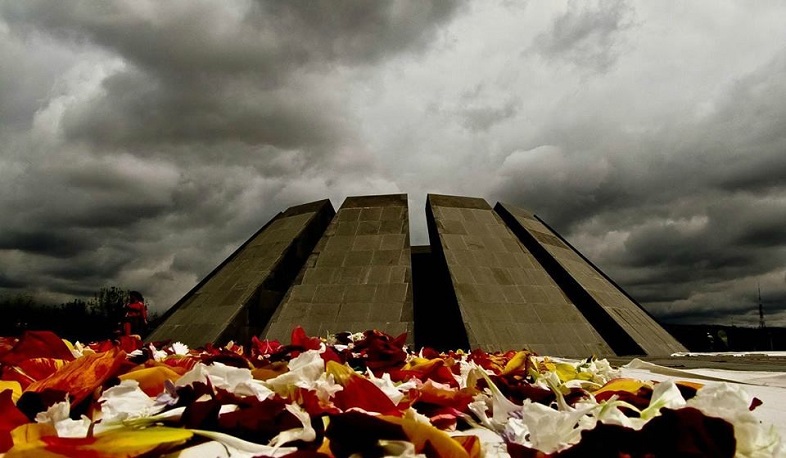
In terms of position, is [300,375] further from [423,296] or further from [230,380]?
[423,296]

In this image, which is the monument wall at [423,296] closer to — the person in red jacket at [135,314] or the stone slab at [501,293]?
the stone slab at [501,293]

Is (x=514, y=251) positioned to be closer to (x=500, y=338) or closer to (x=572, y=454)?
(x=500, y=338)

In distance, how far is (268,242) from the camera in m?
11.4

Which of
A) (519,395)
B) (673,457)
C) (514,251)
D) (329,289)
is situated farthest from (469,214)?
(673,457)

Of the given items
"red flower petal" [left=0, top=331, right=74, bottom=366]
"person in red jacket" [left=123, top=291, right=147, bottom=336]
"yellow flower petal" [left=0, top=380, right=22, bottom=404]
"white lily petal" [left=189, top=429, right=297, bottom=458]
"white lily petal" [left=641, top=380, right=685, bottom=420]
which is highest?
"person in red jacket" [left=123, top=291, right=147, bottom=336]

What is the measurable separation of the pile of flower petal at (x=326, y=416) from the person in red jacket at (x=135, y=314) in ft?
20.5

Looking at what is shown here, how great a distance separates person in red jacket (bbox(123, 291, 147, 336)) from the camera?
308 inches

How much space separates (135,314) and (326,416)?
747 cm

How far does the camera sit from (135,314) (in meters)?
7.87

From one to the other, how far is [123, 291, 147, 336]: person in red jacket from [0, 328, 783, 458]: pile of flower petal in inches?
246

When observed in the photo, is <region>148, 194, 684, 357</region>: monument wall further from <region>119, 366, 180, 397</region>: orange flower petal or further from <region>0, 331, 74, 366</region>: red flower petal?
<region>119, 366, 180, 397</region>: orange flower petal

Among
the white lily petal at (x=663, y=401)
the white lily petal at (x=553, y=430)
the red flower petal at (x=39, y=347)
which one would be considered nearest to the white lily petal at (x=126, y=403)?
the red flower petal at (x=39, y=347)

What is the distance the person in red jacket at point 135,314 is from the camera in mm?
7816

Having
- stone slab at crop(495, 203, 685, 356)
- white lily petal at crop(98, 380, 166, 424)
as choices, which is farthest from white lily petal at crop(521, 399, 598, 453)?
stone slab at crop(495, 203, 685, 356)
